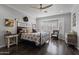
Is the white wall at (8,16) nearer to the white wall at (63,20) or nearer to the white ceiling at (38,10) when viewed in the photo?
the white ceiling at (38,10)

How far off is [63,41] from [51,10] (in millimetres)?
896

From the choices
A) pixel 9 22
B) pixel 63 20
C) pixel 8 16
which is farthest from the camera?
pixel 9 22

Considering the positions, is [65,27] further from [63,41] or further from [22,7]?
[22,7]

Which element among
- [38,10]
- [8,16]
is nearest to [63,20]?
[38,10]

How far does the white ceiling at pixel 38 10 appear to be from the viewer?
5.47ft

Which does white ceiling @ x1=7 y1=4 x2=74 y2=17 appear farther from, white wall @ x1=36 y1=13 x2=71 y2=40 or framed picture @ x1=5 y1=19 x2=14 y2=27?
framed picture @ x1=5 y1=19 x2=14 y2=27

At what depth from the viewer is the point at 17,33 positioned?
199 cm

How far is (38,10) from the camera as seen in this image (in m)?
1.89

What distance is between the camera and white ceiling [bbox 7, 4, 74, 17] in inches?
65.7

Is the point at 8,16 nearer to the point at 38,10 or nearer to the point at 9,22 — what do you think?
the point at 9,22

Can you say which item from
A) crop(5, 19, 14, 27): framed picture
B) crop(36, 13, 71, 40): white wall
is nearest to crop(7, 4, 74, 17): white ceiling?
crop(36, 13, 71, 40): white wall
